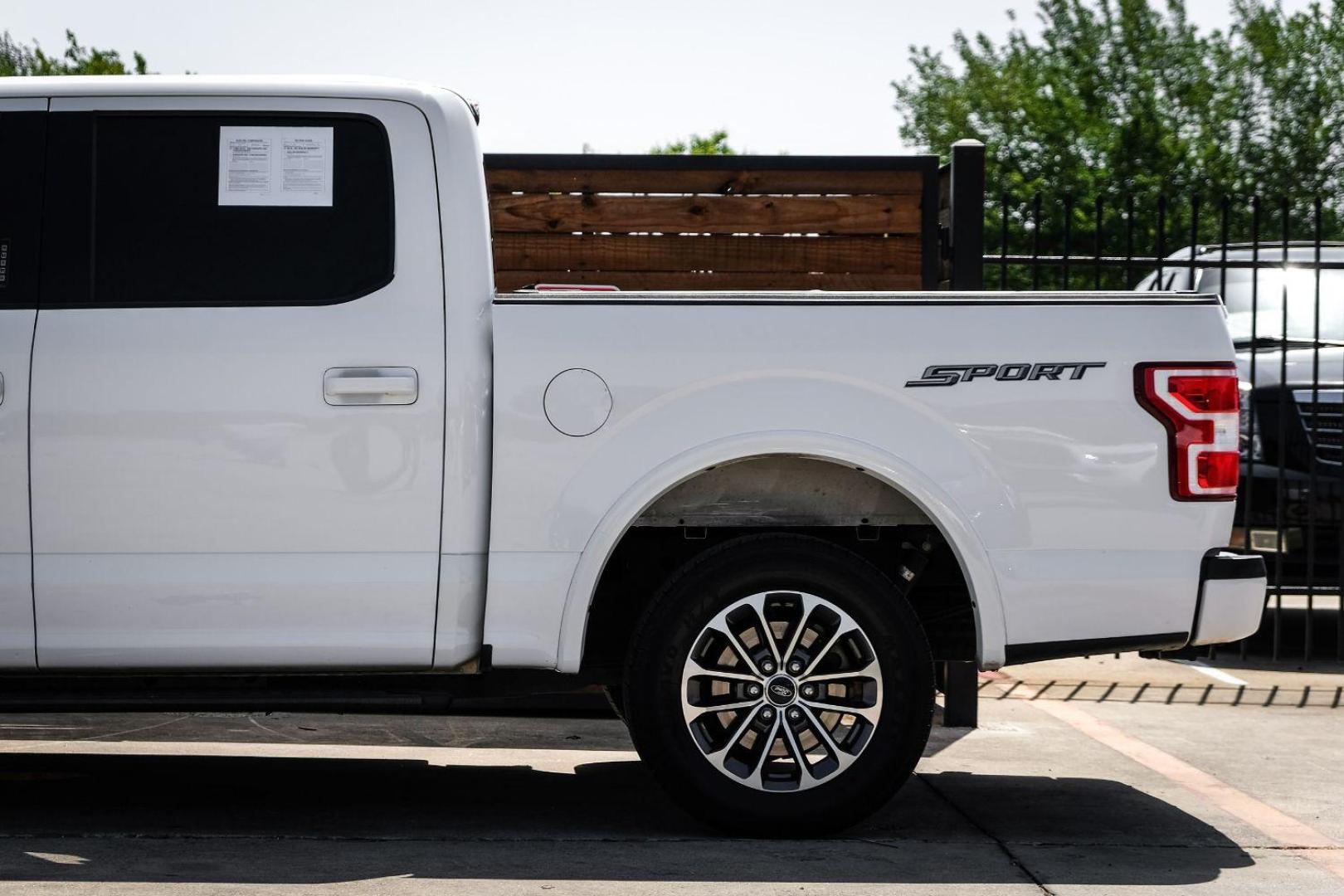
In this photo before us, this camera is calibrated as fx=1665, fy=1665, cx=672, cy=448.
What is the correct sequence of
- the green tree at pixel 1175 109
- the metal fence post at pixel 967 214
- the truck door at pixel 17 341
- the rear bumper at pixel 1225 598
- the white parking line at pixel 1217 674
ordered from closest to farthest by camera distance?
1. the truck door at pixel 17 341
2. the rear bumper at pixel 1225 598
3. the metal fence post at pixel 967 214
4. the white parking line at pixel 1217 674
5. the green tree at pixel 1175 109

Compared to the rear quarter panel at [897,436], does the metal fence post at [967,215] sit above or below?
above

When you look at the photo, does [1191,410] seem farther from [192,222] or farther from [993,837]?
Result: [192,222]

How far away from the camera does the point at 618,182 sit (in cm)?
784

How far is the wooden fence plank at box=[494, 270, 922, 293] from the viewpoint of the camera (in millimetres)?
7828

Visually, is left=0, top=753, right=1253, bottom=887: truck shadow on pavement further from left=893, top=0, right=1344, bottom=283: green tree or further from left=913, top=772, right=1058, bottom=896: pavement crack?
left=893, top=0, right=1344, bottom=283: green tree

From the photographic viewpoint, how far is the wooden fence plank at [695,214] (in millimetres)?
7789

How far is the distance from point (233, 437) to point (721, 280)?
3.56 m

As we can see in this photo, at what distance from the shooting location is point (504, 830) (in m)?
5.12

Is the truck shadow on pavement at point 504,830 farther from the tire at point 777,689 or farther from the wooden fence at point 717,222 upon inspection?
the wooden fence at point 717,222

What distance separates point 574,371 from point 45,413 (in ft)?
4.91

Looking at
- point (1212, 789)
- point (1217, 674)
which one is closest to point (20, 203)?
point (1212, 789)

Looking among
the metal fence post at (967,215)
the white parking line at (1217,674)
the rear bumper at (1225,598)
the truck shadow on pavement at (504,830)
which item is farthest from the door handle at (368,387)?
the white parking line at (1217,674)

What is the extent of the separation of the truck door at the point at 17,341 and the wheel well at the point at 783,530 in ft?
5.44

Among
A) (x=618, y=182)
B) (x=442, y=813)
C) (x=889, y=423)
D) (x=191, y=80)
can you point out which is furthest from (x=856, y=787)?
(x=618, y=182)
